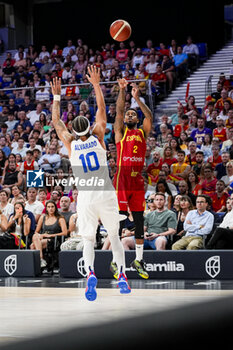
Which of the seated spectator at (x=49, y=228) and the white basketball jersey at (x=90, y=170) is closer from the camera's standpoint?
the white basketball jersey at (x=90, y=170)

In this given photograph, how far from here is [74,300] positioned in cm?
649

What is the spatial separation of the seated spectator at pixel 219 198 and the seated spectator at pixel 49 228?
8.75ft

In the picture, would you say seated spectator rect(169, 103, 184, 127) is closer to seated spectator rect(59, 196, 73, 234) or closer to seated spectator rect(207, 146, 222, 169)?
seated spectator rect(207, 146, 222, 169)

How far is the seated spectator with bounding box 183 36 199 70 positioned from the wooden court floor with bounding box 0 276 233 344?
9.19 meters

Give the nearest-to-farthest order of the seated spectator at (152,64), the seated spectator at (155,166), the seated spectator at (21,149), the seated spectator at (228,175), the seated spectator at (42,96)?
the seated spectator at (228,175) < the seated spectator at (155,166) < the seated spectator at (21,149) < the seated spectator at (152,64) < the seated spectator at (42,96)

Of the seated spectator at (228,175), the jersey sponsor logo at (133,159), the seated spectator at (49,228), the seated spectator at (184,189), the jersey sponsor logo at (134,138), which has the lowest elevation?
the seated spectator at (49,228)

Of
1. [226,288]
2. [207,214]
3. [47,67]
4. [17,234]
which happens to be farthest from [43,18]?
[226,288]

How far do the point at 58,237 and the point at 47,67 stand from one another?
9.66 meters

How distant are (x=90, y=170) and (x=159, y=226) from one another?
3573 mm

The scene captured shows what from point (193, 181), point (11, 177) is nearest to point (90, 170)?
point (193, 181)

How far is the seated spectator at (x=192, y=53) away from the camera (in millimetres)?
16922

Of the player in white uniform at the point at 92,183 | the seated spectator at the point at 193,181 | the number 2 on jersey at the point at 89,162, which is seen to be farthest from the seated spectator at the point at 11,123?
the number 2 on jersey at the point at 89,162

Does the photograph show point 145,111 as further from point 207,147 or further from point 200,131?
point 200,131

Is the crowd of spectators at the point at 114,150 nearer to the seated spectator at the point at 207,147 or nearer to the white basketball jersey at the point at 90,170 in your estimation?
the seated spectator at the point at 207,147
